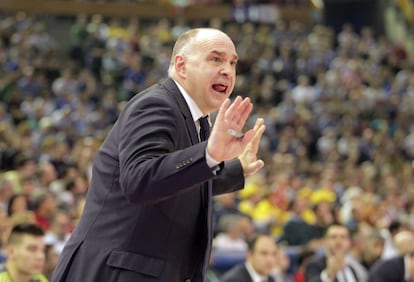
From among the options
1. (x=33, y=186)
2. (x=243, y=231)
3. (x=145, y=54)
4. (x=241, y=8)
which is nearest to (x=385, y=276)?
(x=243, y=231)

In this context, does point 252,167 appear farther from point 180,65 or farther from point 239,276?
point 239,276

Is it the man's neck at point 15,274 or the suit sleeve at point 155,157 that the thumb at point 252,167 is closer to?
the suit sleeve at point 155,157

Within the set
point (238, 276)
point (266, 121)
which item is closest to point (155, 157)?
point (238, 276)

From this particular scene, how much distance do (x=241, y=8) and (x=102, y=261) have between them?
56.7ft

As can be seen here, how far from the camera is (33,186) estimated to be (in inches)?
331

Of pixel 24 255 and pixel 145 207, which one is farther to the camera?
pixel 24 255

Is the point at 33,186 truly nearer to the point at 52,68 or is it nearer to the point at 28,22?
the point at 52,68

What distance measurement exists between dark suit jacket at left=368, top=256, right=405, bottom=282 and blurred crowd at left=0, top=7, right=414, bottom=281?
2.49 ft

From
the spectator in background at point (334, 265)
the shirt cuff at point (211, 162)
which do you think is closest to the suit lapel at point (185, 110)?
the shirt cuff at point (211, 162)

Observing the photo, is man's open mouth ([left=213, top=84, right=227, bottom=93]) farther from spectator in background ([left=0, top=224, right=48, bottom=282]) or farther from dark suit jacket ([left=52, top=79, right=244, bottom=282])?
spectator in background ([left=0, top=224, right=48, bottom=282])

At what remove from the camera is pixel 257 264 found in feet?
20.5

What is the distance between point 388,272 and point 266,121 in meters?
8.42

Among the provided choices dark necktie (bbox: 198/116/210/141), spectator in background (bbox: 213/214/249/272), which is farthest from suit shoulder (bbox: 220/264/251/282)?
dark necktie (bbox: 198/116/210/141)

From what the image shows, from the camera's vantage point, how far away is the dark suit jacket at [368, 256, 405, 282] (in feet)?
22.2
